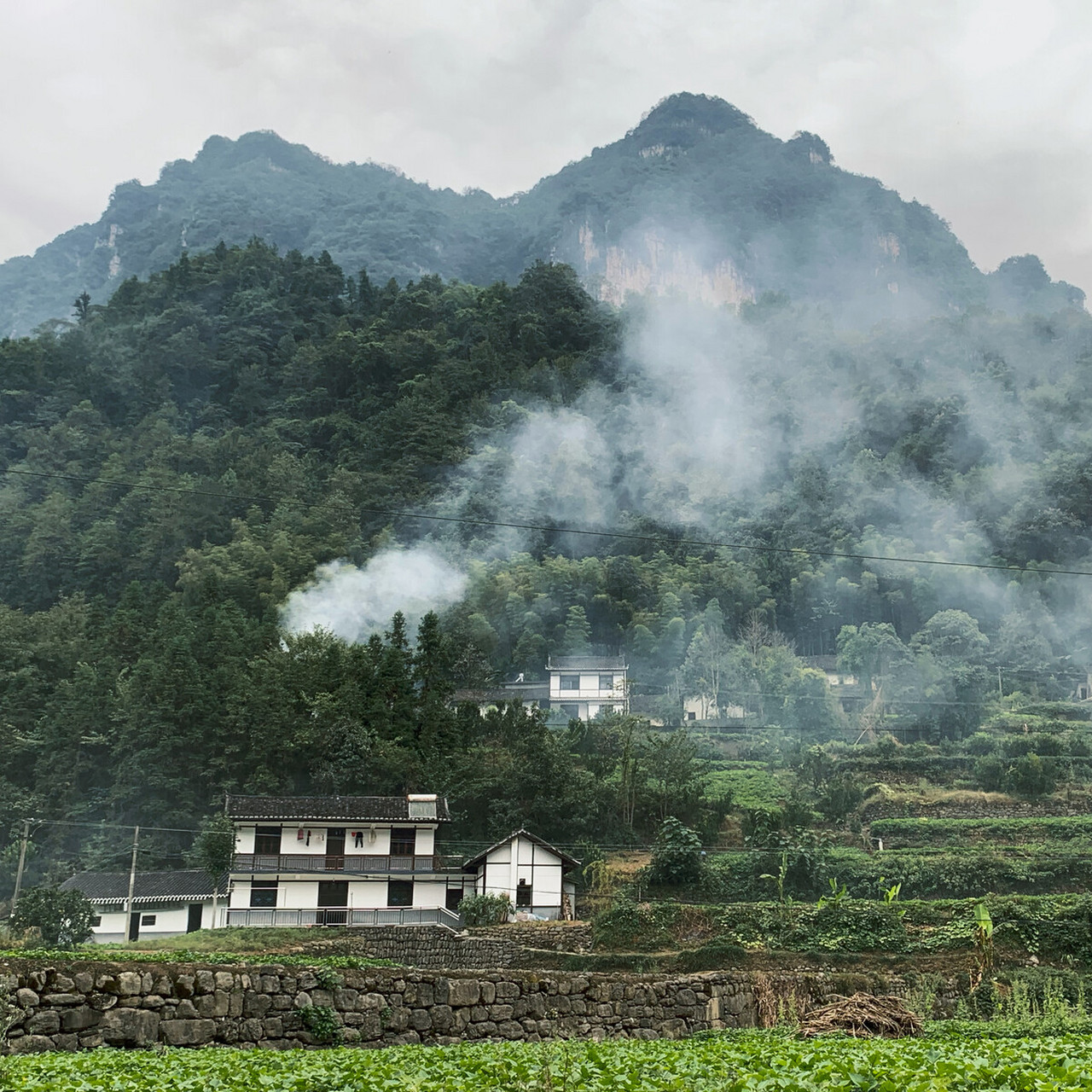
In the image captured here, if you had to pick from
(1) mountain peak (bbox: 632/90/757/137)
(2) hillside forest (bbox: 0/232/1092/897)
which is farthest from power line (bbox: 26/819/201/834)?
(1) mountain peak (bbox: 632/90/757/137)

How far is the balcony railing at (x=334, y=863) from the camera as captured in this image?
28328 millimetres

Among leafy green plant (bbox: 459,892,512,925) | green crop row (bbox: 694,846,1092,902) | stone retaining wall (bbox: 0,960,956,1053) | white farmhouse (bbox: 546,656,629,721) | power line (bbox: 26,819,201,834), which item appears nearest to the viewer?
stone retaining wall (bbox: 0,960,956,1053)

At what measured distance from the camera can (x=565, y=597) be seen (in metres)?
57.0

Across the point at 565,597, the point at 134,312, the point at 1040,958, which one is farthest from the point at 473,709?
the point at 134,312

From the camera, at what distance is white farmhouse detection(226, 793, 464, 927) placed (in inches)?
1110

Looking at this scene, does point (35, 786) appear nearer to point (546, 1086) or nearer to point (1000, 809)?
point (1000, 809)

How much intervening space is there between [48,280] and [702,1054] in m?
154

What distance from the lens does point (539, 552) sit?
64250 mm

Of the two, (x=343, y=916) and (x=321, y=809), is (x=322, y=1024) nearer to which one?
(x=343, y=916)

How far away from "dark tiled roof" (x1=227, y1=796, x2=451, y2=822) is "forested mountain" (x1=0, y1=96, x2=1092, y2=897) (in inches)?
214

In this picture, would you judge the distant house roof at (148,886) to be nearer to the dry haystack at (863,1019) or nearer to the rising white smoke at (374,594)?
the rising white smoke at (374,594)

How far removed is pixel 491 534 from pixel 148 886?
36288mm

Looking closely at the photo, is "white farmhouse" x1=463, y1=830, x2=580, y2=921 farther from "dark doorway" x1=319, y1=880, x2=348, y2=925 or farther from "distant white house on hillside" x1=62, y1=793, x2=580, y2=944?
"dark doorway" x1=319, y1=880, x2=348, y2=925

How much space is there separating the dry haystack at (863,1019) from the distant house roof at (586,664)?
135ft
